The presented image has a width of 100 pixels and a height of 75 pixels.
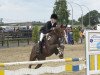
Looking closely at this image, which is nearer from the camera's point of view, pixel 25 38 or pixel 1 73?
pixel 1 73

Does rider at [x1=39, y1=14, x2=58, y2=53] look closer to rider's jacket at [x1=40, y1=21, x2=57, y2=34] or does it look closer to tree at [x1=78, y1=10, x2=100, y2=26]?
rider's jacket at [x1=40, y1=21, x2=57, y2=34]

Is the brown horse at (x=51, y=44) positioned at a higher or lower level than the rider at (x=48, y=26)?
lower

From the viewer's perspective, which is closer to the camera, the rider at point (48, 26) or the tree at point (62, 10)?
the rider at point (48, 26)

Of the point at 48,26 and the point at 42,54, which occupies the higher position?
the point at 48,26

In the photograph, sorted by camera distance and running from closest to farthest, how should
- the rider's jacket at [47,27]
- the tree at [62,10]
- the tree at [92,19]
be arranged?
the rider's jacket at [47,27], the tree at [62,10], the tree at [92,19]

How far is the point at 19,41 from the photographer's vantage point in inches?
1553

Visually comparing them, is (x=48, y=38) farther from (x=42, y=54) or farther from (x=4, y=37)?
(x=4, y=37)

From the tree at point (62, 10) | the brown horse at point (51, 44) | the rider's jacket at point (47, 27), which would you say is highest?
the tree at point (62, 10)

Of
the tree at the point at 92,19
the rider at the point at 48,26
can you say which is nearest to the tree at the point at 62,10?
the tree at the point at 92,19

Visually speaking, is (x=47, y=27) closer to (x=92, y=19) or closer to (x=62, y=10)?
(x=62, y=10)

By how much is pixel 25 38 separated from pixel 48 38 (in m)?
26.7

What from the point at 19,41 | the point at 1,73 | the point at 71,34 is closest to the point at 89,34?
the point at 1,73

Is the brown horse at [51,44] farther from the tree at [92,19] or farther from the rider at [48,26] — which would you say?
the tree at [92,19]

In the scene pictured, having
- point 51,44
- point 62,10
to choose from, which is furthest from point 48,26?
point 62,10
